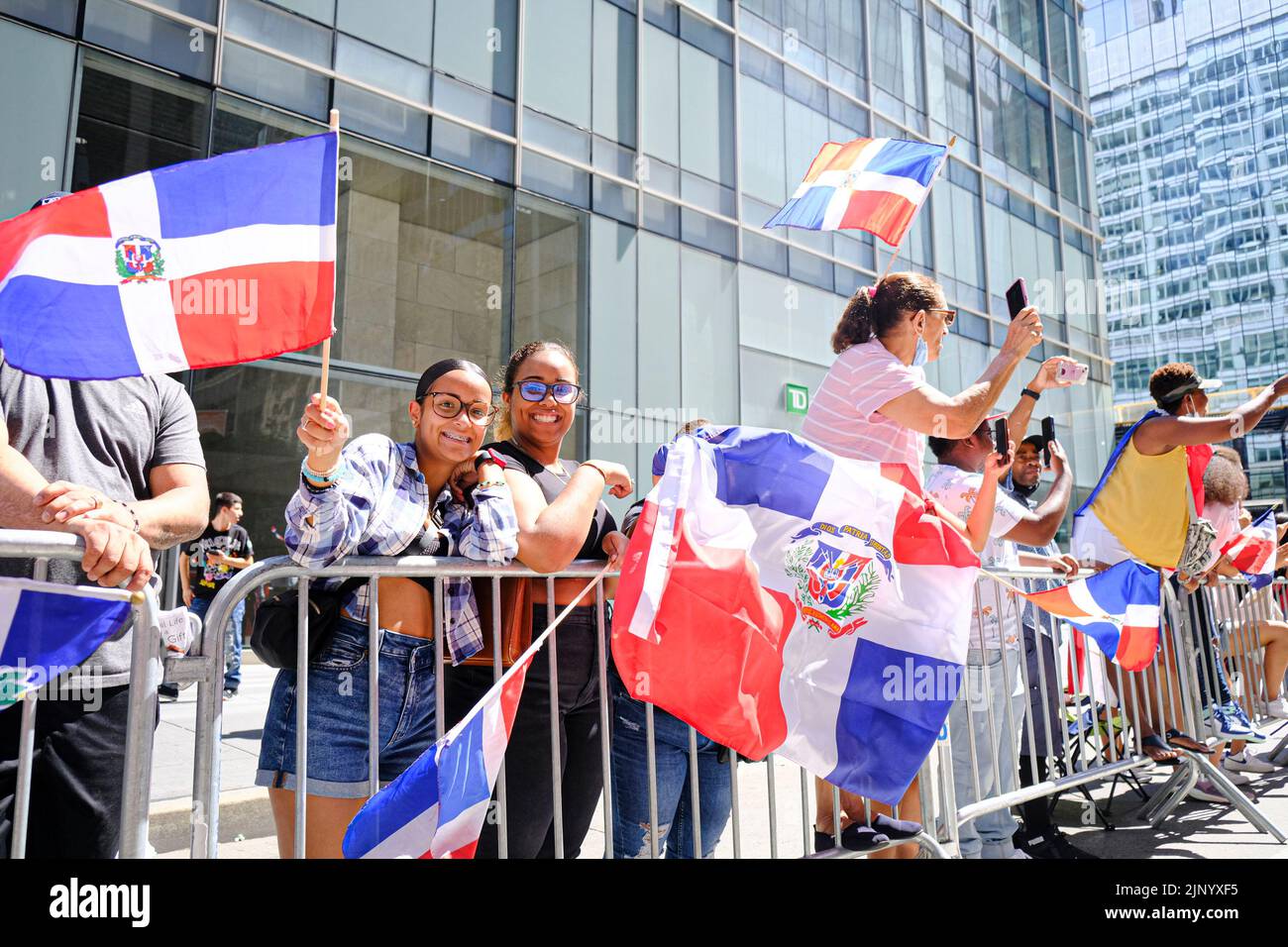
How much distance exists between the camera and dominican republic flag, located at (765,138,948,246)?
456cm

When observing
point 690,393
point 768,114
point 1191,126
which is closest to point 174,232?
point 690,393

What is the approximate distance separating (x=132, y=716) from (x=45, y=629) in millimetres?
268

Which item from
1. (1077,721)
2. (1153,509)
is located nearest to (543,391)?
(1077,721)

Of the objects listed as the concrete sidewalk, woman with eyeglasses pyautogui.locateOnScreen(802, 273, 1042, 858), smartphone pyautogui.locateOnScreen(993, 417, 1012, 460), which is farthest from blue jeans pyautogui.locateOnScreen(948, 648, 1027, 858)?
smartphone pyautogui.locateOnScreen(993, 417, 1012, 460)

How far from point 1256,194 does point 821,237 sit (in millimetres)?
40785

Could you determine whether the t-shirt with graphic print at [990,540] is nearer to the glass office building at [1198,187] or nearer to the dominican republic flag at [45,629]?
the dominican republic flag at [45,629]

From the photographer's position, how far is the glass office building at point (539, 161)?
30.9ft

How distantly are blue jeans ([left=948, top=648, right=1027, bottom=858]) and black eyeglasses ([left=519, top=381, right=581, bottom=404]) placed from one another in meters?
1.99

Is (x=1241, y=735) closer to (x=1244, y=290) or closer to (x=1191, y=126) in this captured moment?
(x=1191, y=126)

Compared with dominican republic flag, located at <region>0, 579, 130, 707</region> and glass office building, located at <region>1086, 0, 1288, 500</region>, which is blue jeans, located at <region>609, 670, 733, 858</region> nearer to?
dominican republic flag, located at <region>0, 579, 130, 707</region>

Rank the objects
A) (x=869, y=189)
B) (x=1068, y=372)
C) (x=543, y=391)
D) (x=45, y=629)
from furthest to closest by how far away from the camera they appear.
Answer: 1. (x=869, y=189)
2. (x=1068, y=372)
3. (x=543, y=391)
4. (x=45, y=629)

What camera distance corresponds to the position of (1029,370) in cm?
2109

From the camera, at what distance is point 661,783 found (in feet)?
9.27

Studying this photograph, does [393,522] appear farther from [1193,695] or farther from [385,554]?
[1193,695]
